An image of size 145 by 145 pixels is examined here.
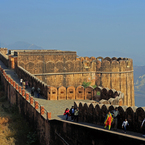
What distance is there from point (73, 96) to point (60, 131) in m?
6.45

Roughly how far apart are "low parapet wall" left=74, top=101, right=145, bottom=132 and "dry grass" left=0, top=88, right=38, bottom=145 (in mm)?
4484

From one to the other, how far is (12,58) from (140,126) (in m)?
23.3

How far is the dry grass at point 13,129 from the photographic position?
18.3m

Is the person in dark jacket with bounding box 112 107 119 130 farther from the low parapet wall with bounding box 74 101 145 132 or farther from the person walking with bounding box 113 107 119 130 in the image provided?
the low parapet wall with bounding box 74 101 145 132

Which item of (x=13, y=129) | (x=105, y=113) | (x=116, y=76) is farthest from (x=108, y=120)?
(x=116, y=76)

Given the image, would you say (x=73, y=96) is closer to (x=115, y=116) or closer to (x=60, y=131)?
(x=60, y=131)

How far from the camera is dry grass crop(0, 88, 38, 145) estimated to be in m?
18.3

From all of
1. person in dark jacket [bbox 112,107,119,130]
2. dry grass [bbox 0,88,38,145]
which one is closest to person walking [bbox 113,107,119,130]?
person in dark jacket [bbox 112,107,119,130]

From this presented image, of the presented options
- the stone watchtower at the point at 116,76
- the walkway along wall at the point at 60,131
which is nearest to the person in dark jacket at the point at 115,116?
the walkway along wall at the point at 60,131

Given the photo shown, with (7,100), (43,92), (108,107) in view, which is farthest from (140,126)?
(7,100)

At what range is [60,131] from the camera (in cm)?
1584

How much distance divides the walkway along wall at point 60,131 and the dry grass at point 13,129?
517mm

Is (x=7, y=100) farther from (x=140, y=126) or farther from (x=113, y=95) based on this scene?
(x=140, y=126)

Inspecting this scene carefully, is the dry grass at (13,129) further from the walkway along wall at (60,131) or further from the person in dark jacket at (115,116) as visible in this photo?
the person in dark jacket at (115,116)
